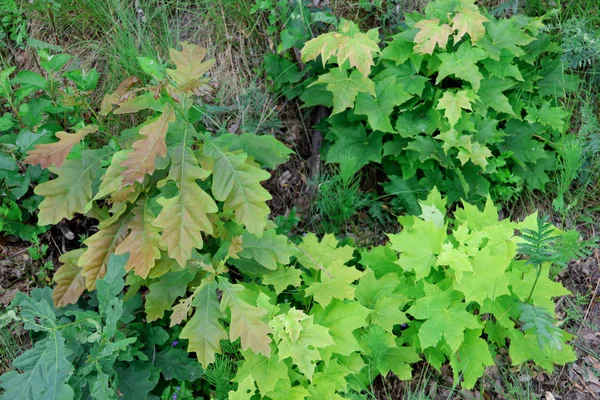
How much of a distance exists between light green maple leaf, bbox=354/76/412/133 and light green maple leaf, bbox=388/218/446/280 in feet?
2.28

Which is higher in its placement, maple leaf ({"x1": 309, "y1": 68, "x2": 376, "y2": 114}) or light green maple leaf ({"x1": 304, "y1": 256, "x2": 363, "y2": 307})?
maple leaf ({"x1": 309, "y1": 68, "x2": 376, "y2": 114})

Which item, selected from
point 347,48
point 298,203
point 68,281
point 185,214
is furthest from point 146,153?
point 298,203

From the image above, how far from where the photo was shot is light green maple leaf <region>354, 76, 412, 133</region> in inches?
112

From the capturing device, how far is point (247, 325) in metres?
1.99

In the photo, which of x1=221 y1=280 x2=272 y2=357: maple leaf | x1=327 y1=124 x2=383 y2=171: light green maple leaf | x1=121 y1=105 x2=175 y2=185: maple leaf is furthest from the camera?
x1=327 y1=124 x2=383 y2=171: light green maple leaf

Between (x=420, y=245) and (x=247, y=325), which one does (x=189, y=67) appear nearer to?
(x=247, y=325)

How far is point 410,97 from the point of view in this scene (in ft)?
9.32

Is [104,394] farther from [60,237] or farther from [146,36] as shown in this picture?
[146,36]

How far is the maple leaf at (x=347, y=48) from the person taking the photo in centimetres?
260

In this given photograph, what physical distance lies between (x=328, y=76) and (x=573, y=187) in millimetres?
1800

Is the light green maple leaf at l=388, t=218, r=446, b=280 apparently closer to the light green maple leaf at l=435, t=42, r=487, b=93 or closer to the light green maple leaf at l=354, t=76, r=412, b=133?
the light green maple leaf at l=354, t=76, r=412, b=133

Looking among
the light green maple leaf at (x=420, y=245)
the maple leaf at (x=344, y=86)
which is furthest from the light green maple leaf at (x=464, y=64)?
the light green maple leaf at (x=420, y=245)

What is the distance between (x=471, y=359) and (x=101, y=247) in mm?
1754

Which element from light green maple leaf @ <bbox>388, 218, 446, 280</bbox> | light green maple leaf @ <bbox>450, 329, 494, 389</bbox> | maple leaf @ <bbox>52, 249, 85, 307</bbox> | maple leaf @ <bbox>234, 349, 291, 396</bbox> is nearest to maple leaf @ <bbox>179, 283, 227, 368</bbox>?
maple leaf @ <bbox>234, 349, 291, 396</bbox>
